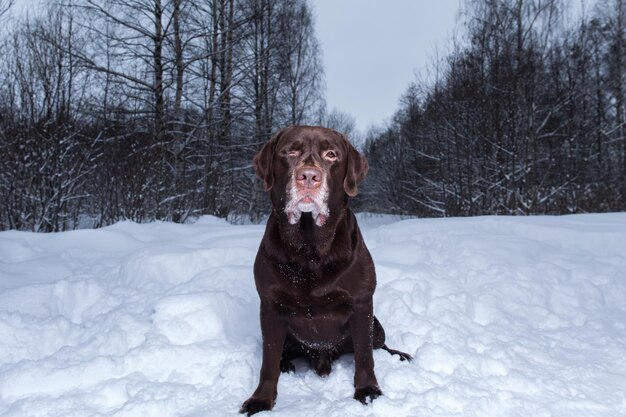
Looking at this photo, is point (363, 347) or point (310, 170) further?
point (363, 347)

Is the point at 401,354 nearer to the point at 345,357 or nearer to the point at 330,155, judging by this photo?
the point at 345,357

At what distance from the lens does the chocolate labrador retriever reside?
5.67ft

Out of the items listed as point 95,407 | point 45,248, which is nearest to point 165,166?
point 45,248

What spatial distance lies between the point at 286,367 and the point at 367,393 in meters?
0.50

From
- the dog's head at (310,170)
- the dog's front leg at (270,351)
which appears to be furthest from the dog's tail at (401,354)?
the dog's head at (310,170)

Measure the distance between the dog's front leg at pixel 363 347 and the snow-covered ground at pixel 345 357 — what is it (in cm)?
8

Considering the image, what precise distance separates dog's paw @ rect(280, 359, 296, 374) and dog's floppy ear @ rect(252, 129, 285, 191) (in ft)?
3.05

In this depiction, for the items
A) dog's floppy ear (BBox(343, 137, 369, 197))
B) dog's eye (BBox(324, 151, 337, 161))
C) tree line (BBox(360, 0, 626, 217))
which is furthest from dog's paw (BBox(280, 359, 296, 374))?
tree line (BBox(360, 0, 626, 217))

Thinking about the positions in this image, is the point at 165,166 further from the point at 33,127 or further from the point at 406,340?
the point at 406,340

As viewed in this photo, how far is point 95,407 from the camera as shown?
1.71m

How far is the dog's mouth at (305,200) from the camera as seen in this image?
1.61m

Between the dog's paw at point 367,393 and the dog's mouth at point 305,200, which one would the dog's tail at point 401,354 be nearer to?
the dog's paw at point 367,393

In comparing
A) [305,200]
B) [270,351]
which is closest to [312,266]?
[305,200]

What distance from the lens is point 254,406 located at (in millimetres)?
1709
